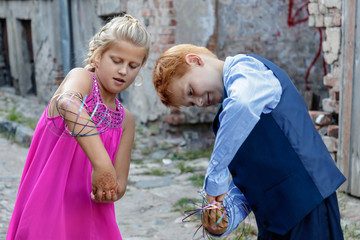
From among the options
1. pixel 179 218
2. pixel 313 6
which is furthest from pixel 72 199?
pixel 313 6

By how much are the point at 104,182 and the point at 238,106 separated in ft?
2.02

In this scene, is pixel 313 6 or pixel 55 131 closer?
pixel 55 131

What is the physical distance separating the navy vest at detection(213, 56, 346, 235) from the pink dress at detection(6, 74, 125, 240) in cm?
67

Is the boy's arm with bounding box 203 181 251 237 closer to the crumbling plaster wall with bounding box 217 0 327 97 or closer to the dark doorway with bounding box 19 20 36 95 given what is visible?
the crumbling plaster wall with bounding box 217 0 327 97

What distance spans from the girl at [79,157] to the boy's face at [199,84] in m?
0.25

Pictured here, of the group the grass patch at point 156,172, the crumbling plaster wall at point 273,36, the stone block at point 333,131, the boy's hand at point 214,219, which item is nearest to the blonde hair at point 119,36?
the boy's hand at point 214,219

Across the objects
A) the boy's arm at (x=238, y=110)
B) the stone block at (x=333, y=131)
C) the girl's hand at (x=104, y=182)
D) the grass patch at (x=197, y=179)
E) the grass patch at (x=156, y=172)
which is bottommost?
the grass patch at (x=156, y=172)

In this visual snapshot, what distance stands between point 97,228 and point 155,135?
4.62 metres

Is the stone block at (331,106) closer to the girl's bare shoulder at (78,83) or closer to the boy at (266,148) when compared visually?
the boy at (266,148)

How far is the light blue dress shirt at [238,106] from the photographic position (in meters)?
1.78

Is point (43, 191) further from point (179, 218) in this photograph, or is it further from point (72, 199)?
point (179, 218)

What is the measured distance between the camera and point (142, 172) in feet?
19.0

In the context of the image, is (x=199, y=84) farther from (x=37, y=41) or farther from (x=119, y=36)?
(x=37, y=41)

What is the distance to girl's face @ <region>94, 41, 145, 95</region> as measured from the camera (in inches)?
85.6
